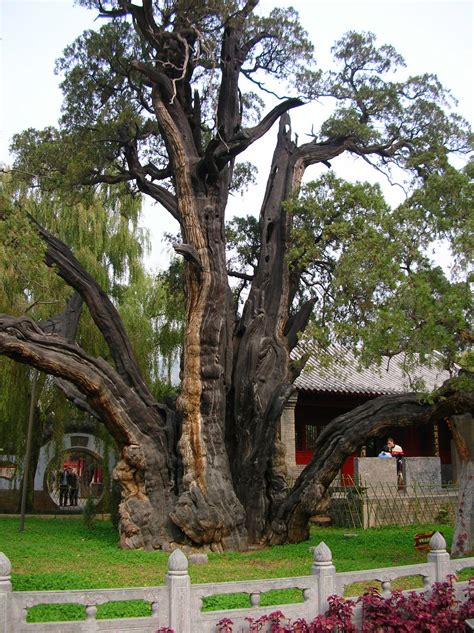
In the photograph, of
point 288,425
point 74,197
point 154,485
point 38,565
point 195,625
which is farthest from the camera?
point 288,425

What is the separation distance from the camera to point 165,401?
1473cm

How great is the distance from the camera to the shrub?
6.43m

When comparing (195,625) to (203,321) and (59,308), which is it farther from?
(59,308)

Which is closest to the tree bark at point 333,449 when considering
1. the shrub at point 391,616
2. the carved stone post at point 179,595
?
the shrub at point 391,616

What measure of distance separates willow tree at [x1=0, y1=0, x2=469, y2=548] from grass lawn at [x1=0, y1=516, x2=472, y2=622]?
2.85ft

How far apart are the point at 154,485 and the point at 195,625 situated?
6.90m

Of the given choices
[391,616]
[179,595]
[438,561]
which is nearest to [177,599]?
[179,595]

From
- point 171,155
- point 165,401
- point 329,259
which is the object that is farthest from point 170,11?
point 165,401

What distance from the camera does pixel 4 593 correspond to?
575cm

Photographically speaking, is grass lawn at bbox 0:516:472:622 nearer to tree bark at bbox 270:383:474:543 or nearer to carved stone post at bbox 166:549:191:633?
tree bark at bbox 270:383:474:543

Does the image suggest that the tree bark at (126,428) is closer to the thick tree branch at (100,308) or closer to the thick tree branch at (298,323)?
the thick tree branch at (100,308)

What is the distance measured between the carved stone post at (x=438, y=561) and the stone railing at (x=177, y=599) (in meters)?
0.59

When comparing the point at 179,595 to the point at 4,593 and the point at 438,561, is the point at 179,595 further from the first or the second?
the point at 438,561

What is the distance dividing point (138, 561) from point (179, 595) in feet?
17.3
